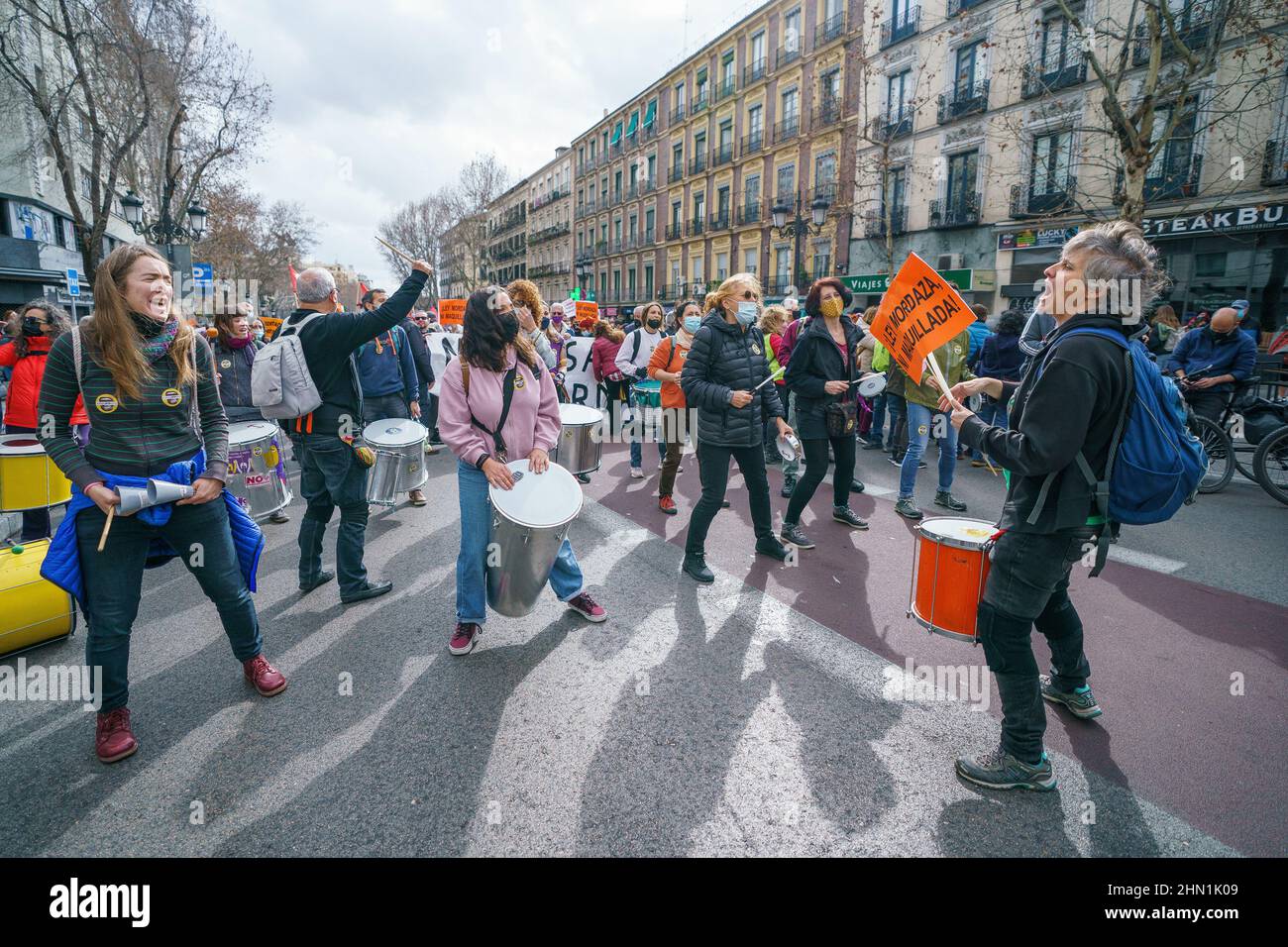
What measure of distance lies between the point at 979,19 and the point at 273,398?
24.6 m

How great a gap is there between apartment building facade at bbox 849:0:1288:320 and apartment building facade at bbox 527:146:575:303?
3221cm

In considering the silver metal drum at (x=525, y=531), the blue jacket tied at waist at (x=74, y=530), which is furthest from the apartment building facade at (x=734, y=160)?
the blue jacket tied at waist at (x=74, y=530)

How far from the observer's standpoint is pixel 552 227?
56.0 m

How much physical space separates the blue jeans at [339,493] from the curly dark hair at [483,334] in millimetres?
1264

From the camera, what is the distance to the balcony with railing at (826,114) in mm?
25906

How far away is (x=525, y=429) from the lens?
3.58m

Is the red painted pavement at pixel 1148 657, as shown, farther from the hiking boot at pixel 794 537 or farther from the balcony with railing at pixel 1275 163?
the balcony with railing at pixel 1275 163

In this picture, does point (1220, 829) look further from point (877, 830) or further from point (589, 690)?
point (589, 690)

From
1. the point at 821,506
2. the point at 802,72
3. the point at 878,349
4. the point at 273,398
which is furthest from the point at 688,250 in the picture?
the point at 273,398

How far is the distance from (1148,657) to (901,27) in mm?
26294

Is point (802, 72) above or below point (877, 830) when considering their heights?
above

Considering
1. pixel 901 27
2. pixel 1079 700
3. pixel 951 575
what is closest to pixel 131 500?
pixel 951 575

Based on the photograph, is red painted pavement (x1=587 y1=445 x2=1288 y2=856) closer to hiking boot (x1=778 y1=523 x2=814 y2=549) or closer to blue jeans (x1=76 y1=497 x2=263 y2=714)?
hiking boot (x1=778 y1=523 x2=814 y2=549)

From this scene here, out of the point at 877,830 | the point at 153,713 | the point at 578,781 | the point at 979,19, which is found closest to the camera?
the point at 877,830
